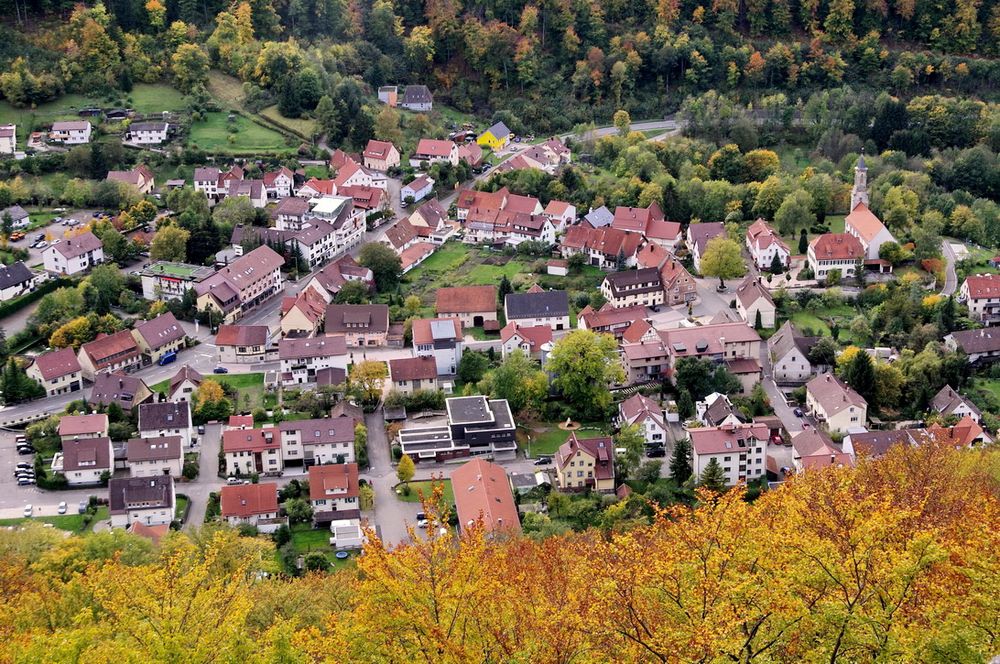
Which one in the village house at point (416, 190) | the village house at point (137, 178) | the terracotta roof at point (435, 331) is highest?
the terracotta roof at point (435, 331)

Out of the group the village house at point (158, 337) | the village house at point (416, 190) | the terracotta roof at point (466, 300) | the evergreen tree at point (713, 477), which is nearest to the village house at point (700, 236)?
the terracotta roof at point (466, 300)

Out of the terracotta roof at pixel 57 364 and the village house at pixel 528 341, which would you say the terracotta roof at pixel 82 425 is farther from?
the village house at pixel 528 341

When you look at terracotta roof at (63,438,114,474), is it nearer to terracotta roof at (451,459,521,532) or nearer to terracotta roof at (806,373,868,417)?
terracotta roof at (451,459,521,532)

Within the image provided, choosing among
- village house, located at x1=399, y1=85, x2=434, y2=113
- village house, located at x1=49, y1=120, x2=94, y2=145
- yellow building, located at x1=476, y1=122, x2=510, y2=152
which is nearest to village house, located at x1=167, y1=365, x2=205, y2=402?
village house, located at x1=49, y1=120, x2=94, y2=145

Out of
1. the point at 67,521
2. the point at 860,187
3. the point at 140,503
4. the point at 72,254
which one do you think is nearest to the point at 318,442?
the point at 140,503

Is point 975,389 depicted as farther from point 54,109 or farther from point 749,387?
point 54,109

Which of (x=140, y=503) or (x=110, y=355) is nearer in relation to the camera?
(x=140, y=503)

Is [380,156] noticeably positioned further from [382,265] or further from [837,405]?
[837,405]
